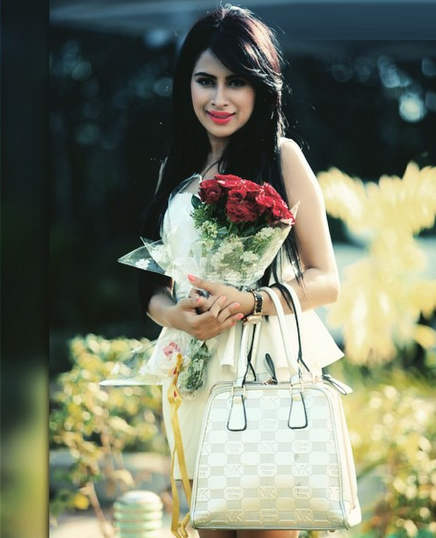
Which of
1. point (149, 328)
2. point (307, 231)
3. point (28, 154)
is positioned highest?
point (28, 154)

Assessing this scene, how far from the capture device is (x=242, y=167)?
9.04 feet

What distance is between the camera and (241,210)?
2385 mm

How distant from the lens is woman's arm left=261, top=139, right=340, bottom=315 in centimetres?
267

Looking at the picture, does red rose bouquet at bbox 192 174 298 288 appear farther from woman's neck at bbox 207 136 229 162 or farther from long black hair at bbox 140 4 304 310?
woman's neck at bbox 207 136 229 162

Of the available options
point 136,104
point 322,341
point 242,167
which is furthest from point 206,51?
point 136,104

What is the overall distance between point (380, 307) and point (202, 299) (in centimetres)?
315

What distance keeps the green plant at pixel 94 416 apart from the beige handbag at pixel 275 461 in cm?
191

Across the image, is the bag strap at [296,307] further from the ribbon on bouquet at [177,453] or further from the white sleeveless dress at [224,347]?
the ribbon on bouquet at [177,453]

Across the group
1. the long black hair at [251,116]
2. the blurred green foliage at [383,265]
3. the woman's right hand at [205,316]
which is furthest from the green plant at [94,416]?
the woman's right hand at [205,316]

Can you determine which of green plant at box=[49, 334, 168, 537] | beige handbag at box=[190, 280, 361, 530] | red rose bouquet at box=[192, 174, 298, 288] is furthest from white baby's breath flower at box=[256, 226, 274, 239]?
green plant at box=[49, 334, 168, 537]

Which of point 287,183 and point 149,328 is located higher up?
point 287,183

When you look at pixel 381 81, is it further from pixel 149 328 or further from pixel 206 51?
pixel 206 51

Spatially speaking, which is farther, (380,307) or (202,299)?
(380,307)

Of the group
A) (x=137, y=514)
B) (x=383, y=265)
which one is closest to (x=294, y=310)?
(x=137, y=514)
